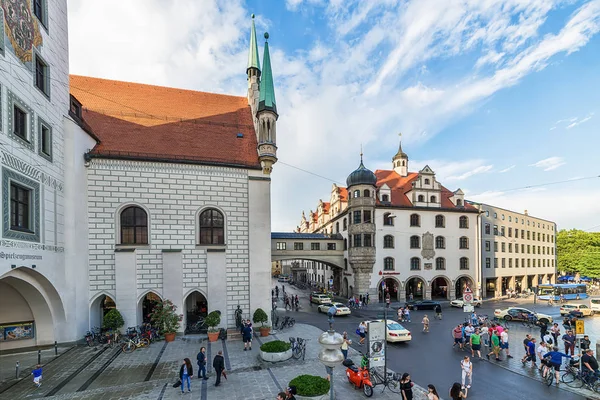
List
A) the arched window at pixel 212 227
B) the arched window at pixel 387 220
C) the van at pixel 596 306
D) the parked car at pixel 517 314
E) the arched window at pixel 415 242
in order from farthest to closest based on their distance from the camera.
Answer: the arched window at pixel 415 242
the arched window at pixel 387 220
the van at pixel 596 306
the parked car at pixel 517 314
the arched window at pixel 212 227

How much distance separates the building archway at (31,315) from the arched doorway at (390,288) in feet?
102

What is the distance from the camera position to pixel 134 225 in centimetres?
2078

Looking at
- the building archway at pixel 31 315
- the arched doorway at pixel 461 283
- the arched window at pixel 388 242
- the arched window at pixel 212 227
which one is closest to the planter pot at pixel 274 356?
the arched window at pixel 212 227

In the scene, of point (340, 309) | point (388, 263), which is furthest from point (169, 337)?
point (388, 263)

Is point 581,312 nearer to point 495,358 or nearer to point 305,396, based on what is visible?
point 495,358

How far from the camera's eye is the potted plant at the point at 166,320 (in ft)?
62.7

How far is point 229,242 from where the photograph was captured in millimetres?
22047

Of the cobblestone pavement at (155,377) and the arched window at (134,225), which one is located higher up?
the arched window at (134,225)

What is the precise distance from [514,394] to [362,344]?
8.24 metres

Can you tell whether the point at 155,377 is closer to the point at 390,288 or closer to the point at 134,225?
the point at 134,225

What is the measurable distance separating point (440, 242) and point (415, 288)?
7.39 meters

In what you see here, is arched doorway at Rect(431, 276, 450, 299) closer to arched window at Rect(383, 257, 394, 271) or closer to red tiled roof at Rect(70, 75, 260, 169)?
arched window at Rect(383, 257, 394, 271)

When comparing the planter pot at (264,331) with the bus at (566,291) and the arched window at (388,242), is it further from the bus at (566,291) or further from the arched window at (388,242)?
the bus at (566,291)

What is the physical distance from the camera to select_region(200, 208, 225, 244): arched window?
22.0 metres
